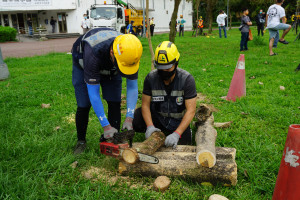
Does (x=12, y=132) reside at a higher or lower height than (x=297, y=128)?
lower

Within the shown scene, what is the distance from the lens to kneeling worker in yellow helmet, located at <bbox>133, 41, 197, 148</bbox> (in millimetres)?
2783

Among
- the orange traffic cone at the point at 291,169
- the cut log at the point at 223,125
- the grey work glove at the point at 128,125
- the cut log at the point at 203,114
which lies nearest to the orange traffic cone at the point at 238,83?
the cut log at the point at 223,125

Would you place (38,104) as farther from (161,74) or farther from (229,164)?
(229,164)

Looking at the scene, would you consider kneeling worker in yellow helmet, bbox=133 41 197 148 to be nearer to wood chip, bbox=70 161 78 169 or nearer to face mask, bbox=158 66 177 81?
face mask, bbox=158 66 177 81

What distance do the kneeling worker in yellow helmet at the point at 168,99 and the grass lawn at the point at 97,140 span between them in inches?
15.8

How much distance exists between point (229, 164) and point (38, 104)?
3.93 m

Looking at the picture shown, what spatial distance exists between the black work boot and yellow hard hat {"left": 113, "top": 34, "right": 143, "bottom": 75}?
1262mm

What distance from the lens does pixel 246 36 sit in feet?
31.9

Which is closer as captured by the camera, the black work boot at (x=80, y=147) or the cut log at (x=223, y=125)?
the black work boot at (x=80, y=147)

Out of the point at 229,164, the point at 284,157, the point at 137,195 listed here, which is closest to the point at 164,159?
the point at 137,195

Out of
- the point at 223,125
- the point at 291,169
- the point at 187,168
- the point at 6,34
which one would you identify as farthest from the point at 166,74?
the point at 6,34

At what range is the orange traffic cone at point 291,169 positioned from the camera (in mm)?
1719

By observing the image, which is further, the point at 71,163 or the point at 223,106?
the point at 223,106

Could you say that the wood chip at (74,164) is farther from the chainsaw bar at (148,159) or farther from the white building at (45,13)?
the white building at (45,13)
